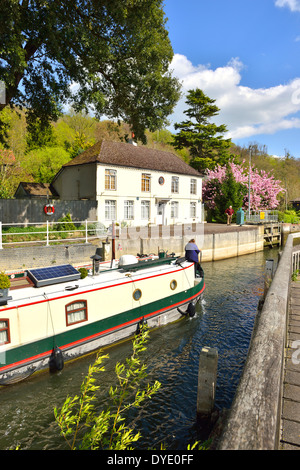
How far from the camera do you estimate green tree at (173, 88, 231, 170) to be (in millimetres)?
49562

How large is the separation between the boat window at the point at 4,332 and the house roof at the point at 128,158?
71.9ft

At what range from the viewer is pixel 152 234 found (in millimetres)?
25500

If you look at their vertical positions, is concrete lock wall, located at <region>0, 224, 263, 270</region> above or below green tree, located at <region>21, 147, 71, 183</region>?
below

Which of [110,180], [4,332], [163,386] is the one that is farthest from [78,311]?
[110,180]

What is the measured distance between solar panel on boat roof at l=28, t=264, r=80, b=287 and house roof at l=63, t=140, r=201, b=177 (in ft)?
63.5

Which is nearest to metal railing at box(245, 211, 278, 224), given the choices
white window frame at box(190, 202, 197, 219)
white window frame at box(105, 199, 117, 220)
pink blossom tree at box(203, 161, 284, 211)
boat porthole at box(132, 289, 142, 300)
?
pink blossom tree at box(203, 161, 284, 211)

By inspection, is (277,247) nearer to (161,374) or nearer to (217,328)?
(217,328)

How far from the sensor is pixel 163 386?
335 inches

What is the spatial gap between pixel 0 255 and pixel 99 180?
14908 mm

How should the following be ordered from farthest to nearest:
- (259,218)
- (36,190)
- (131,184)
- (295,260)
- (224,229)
→ 1. (259,218)
2. (36,190)
3. (224,229)
4. (131,184)
5. (295,260)

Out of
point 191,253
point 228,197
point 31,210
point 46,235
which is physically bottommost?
point 191,253

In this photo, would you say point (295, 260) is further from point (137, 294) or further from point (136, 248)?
point (136, 248)

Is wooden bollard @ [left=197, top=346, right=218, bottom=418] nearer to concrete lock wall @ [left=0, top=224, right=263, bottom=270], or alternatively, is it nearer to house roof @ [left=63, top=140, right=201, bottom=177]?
concrete lock wall @ [left=0, top=224, right=263, bottom=270]

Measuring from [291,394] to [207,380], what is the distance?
2.83 metres
